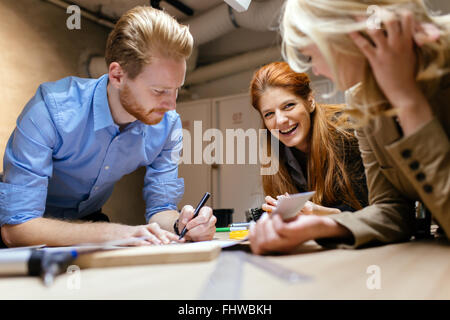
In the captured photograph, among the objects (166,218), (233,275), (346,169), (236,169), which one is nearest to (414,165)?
(233,275)

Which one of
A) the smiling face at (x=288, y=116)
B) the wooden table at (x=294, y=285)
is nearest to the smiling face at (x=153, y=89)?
the smiling face at (x=288, y=116)

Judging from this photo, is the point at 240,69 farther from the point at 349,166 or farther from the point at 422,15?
the point at 422,15

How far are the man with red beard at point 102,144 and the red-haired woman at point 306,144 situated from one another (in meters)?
0.50

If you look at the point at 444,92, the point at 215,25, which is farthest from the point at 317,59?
the point at 215,25

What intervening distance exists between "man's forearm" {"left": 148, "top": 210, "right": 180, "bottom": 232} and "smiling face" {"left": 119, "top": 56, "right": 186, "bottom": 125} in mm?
409

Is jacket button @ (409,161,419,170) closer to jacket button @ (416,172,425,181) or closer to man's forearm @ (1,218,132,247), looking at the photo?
jacket button @ (416,172,425,181)

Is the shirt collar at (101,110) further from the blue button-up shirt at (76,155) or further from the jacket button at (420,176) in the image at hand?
the jacket button at (420,176)

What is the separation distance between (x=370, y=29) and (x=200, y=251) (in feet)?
1.61

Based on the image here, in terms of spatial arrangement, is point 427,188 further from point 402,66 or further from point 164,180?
point 164,180

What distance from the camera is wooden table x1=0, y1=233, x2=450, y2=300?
40 centimetres

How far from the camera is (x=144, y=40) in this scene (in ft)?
4.38

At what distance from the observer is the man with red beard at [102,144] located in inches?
44.4
